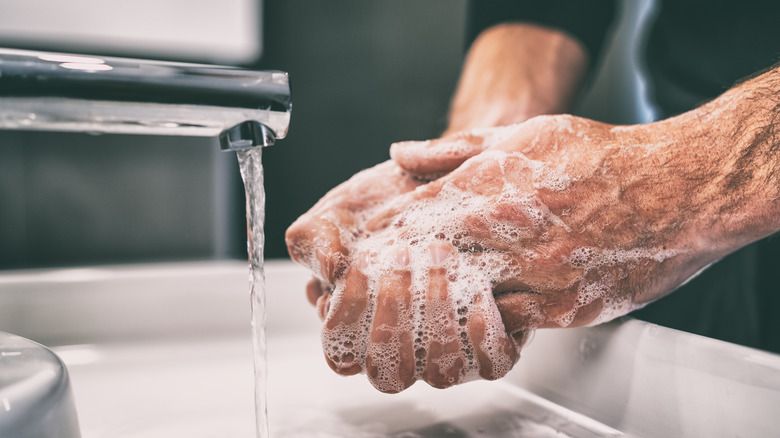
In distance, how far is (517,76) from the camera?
2.73ft

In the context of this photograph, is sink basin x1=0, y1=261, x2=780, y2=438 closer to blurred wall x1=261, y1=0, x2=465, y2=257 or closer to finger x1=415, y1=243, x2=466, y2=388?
finger x1=415, y1=243, x2=466, y2=388

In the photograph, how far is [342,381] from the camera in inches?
21.1

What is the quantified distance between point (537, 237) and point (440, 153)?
0.10 metres

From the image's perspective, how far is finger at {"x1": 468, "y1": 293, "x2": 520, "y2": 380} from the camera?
36 centimetres

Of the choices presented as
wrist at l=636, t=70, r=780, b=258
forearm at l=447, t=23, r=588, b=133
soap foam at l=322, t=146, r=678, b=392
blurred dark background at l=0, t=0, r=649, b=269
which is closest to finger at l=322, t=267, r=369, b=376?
soap foam at l=322, t=146, r=678, b=392

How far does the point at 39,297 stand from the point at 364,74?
1.08 m

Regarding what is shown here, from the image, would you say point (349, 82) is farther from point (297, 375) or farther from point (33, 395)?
point (33, 395)

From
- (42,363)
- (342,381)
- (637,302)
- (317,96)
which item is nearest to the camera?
(42,363)

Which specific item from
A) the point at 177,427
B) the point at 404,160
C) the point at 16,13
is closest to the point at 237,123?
the point at 404,160

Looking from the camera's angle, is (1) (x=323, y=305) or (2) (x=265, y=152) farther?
(2) (x=265, y=152)

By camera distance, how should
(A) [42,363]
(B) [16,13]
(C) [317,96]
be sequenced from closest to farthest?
(A) [42,363] < (B) [16,13] < (C) [317,96]

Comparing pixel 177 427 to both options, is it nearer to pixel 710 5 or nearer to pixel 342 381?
pixel 342 381

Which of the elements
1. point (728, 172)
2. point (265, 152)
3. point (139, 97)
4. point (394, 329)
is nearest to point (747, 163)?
point (728, 172)

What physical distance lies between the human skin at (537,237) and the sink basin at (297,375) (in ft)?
0.20
